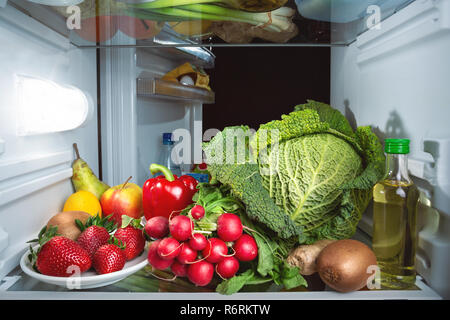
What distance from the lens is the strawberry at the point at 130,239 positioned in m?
0.77

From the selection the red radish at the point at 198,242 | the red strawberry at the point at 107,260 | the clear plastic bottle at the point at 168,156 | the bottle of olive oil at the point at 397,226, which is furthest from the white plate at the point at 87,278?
the clear plastic bottle at the point at 168,156

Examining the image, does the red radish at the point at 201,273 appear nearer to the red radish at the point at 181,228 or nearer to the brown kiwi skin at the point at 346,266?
the red radish at the point at 181,228

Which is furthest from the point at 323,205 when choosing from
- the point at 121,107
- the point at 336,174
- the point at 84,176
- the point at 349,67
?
the point at 121,107

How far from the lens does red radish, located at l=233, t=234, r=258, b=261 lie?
2.39 feet

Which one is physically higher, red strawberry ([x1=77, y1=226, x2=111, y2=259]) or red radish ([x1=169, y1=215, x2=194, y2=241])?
red radish ([x1=169, y1=215, x2=194, y2=241])

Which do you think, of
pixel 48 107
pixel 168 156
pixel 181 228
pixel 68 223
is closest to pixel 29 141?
pixel 48 107

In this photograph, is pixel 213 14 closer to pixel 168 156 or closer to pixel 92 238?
pixel 92 238

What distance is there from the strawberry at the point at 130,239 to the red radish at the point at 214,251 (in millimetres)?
159

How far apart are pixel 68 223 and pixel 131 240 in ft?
0.59

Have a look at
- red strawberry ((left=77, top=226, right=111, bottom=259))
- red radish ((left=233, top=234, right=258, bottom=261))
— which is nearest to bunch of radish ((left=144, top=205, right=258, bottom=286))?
red radish ((left=233, top=234, right=258, bottom=261))

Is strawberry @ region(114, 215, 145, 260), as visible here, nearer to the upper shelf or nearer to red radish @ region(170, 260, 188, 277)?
red radish @ region(170, 260, 188, 277)

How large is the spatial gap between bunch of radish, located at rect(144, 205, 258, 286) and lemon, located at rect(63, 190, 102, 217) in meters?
0.36

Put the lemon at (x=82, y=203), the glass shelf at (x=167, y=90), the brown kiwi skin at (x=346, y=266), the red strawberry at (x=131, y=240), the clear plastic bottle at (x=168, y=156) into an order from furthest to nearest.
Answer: the clear plastic bottle at (x=168, y=156)
the glass shelf at (x=167, y=90)
the lemon at (x=82, y=203)
the red strawberry at (x=131, y=240)
the brown kiwi skin at (x=346, y=266)

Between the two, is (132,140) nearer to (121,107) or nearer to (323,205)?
(121,107)
